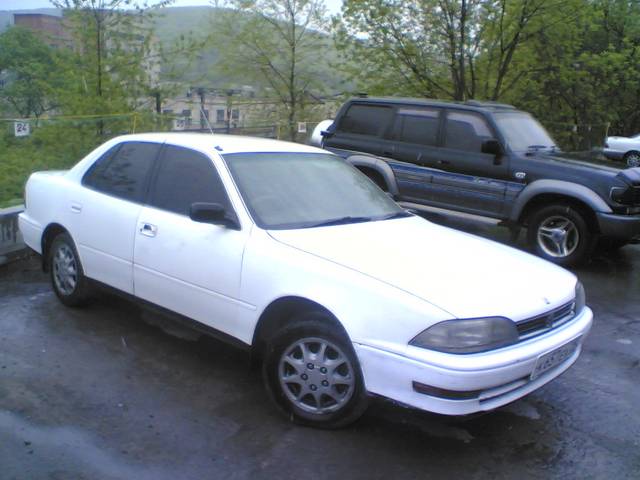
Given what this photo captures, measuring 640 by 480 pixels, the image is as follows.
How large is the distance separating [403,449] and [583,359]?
→ 2.11 metres

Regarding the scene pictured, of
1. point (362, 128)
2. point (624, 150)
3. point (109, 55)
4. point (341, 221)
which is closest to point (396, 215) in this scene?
point (341, 221)

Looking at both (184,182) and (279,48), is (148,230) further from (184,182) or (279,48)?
(279,48)

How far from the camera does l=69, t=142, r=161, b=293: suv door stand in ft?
15.1

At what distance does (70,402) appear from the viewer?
12.4ft

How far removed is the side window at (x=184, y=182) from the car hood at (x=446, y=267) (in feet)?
2.23

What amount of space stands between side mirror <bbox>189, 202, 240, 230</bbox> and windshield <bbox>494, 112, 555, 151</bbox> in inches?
197

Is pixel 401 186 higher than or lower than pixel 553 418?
higher

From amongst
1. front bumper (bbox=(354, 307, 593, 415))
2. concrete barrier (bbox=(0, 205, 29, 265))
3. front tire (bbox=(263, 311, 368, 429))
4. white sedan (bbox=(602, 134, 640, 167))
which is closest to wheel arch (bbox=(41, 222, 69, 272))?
concrete barrier (bbox=(0, 205, 29, 265))

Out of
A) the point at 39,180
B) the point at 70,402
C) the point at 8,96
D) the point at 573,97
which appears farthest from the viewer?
the point at 8,96

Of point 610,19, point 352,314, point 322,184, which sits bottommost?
point 352,314

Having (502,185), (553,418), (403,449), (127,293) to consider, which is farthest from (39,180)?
(502,185)

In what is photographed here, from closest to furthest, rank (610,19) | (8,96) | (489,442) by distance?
(489,442) → (610,19) → (8,96)

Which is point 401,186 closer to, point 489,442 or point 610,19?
point 489,442

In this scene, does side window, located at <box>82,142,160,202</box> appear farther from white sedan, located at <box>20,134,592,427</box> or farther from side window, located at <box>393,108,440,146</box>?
side window, located at <box>393,108,440,146</box>
